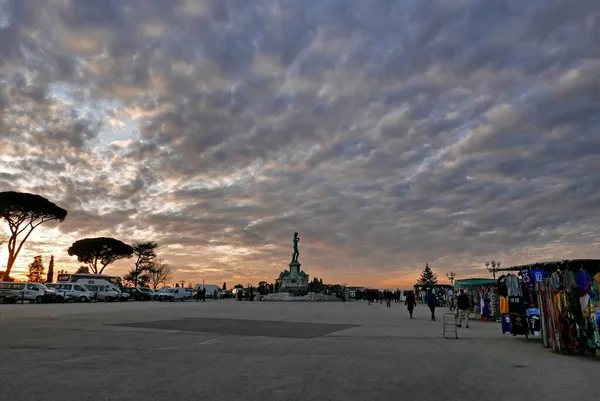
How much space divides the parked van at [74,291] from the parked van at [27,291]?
3.77m

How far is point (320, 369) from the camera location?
28.4 ft

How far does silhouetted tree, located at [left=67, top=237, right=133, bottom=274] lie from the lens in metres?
76.6

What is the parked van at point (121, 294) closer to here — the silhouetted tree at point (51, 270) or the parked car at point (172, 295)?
the parked car at point (172, 295)

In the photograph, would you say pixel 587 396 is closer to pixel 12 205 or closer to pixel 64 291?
pixel 64 291

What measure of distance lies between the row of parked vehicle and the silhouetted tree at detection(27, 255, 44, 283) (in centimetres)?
6806

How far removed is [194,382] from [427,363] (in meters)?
5.06

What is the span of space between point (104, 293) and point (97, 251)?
95.9ft

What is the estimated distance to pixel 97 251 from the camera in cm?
7744

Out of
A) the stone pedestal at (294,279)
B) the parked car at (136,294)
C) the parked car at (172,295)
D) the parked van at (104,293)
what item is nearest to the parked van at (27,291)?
the parked van at (104,293)

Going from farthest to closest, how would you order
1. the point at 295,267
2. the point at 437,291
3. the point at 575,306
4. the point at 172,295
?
the point at 295,267 < the point at 437,291 < the point at 172,295 < the point at 575,306

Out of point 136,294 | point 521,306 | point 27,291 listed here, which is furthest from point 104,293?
point 521,306

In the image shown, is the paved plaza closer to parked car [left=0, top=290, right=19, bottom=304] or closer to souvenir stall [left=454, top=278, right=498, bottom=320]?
souvenir stall [left=454, top=278, right=498, bottom=320]

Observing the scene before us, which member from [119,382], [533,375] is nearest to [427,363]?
[533,375]

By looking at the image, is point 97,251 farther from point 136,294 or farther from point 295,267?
point 295,267
